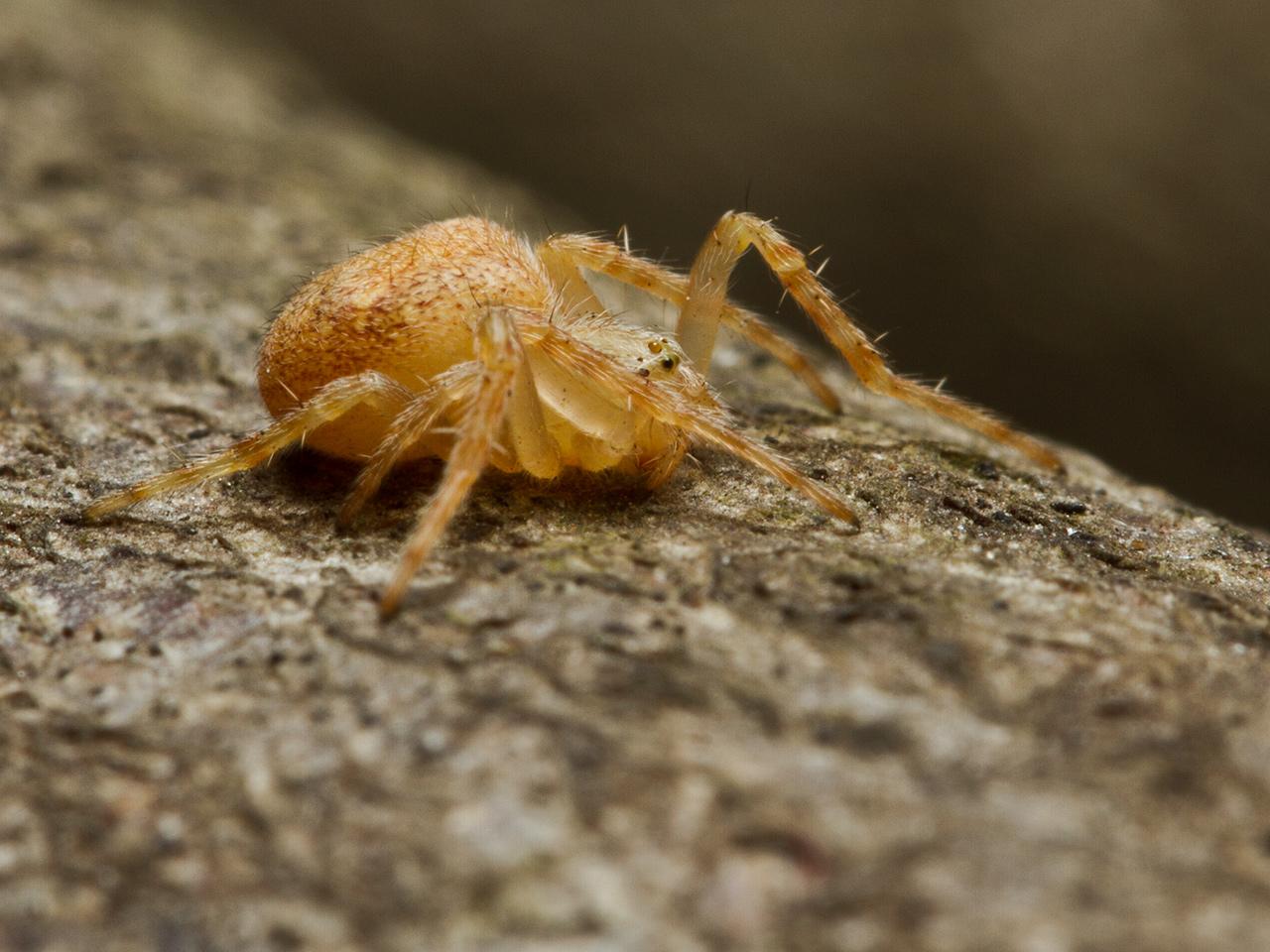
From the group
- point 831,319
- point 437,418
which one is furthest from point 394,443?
point 831,319

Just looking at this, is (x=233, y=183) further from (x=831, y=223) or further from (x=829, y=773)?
(x=829, y=773)

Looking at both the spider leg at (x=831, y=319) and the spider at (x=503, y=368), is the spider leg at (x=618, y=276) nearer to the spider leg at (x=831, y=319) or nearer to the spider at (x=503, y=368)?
the spider at (x=503, y=368)

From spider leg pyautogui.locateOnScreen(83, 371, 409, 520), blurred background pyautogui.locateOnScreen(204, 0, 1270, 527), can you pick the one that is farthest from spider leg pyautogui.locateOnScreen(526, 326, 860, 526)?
blurred background pyautogui.locateOnScreen(204, 0, 1270, 527)

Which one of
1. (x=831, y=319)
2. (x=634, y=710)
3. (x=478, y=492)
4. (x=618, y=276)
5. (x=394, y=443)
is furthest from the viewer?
(x=618, y=276)

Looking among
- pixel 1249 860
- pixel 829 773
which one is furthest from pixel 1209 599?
pixel 829 773

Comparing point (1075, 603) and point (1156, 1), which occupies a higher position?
point (1156, 1)

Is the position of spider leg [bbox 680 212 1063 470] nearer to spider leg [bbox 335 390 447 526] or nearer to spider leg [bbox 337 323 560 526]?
spider leg [bbox 337 323 560 526]

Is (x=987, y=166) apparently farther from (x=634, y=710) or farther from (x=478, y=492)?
(x=634, y=710)
